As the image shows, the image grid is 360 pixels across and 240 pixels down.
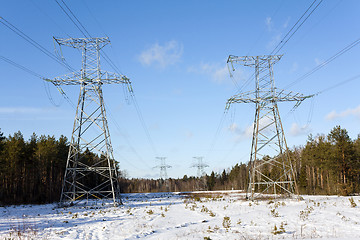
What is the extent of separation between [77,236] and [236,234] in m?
6.99

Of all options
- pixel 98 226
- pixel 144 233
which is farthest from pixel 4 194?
pixel 144 233

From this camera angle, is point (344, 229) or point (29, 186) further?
point (29, 186)

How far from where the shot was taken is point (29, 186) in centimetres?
4528

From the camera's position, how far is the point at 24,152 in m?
41.1

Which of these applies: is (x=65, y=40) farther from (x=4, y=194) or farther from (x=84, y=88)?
(x=4, y=194)

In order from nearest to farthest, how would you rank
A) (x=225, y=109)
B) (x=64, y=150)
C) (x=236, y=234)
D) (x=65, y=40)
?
(x=236, y=234), (x=65, y=40), (x=225, y=109), (x=64, y=150)

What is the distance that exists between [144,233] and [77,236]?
297cm

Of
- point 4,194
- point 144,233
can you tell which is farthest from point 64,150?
point 144,233

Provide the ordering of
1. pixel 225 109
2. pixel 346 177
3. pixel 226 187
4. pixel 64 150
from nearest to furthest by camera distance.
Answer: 1. pixel 225 109
2. pixel 346 177
3. pixel 64 150
4. pixel 226 187

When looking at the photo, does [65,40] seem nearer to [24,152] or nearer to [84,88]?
[84,88]

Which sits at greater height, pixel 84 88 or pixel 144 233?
pixel 84 88

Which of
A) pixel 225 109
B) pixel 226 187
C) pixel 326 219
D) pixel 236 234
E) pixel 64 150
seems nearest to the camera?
pixel 236 234

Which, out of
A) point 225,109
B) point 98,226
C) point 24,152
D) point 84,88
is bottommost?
point 98,226

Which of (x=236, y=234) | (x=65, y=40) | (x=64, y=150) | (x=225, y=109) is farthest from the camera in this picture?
(x=64, y=150)
